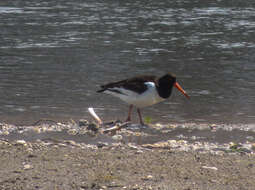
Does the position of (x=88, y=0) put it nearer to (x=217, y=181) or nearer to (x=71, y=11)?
(x=71, y=11)

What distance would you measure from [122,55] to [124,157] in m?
11.7

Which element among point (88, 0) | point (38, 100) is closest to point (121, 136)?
point (38, 100)

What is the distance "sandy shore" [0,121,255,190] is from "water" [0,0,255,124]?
1684mm

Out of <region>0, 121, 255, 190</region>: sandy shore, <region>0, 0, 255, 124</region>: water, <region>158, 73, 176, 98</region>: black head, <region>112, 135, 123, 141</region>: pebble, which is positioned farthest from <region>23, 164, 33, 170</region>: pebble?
<region>0, 0, 255, 124</region>: water

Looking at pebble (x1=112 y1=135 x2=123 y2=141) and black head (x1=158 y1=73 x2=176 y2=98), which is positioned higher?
black head (x1=158 y1=73 x2=176 y2=98)

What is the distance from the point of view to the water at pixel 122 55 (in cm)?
1275

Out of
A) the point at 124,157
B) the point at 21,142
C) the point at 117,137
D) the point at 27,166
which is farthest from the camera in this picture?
the point at 117,137

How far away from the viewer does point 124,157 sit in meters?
7.79

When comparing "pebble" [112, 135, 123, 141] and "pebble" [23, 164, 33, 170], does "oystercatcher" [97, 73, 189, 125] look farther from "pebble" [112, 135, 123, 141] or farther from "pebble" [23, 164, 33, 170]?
"pebble" [23, 164, 33, 170]

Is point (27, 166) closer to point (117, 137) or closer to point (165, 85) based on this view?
point (117, 137)

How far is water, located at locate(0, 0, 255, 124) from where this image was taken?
502 inches

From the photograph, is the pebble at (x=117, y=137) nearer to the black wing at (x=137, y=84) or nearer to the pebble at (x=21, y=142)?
the black wing at (x=137, y=84)

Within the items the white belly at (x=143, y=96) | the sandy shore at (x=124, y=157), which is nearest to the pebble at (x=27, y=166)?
the sandy shore at (x=124, y=157)

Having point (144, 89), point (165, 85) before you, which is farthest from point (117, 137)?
point (165, 85)
